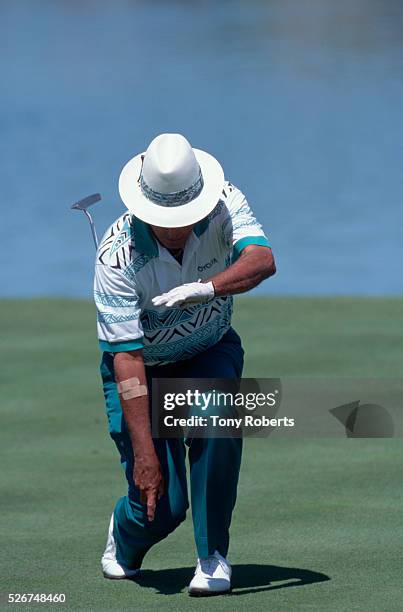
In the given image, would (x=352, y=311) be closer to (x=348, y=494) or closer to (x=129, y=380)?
(x=348, y=494)

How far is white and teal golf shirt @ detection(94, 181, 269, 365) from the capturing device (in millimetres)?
5125

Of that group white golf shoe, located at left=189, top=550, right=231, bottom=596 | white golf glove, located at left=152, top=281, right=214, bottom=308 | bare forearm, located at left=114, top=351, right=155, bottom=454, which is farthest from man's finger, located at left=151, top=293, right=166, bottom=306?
white golf shoe, located at left=189, top=550, right=231, bottom=596

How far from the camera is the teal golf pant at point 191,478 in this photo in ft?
17.3

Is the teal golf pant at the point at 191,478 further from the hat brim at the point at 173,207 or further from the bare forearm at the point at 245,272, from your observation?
the hat brim at the point at 173,207

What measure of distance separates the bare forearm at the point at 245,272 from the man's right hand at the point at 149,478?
→ 23.6 inches

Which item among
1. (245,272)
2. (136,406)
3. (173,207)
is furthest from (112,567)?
(173,207)

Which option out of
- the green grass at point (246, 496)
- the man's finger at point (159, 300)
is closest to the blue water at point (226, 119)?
the green grass at point (246, 496)

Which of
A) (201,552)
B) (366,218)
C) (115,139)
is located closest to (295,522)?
(201,552)

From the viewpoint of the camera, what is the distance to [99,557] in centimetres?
576

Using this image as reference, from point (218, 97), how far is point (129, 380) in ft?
46.4

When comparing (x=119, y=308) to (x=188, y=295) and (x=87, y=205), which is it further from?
(x=87, y=205)

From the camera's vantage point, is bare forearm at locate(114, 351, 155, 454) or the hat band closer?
the hat band

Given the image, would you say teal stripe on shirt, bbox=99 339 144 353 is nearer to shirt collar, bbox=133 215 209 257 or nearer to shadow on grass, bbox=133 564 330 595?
shirt collar, bbox=133 215 209 257

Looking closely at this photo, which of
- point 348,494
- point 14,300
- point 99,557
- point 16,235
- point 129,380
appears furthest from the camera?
point 16,235
